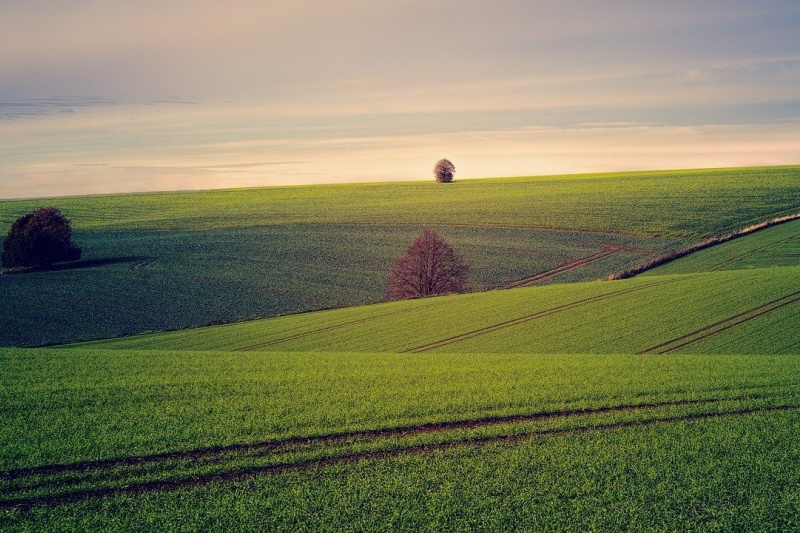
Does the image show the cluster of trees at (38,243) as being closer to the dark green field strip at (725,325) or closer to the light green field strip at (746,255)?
the light green field strip at (746,255)

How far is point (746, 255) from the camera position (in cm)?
4581

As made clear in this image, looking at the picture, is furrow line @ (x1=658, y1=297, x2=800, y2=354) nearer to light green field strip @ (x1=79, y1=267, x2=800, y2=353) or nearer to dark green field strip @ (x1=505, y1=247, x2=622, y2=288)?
light green field strip @ (x1=79, y1=267, x2=800, y2=353)

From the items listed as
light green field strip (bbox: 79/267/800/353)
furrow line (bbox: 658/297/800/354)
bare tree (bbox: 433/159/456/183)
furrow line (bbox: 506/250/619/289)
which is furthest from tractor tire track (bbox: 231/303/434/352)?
bare tree (bbox: 433/159/456/183)

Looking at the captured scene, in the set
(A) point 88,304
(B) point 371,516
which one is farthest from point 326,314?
(B) point 371,516

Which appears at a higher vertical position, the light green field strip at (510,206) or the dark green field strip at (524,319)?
the light green field strip at (510,206)

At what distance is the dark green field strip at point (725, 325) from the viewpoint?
80.5 ft

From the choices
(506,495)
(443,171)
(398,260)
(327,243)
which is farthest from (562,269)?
(443,171)

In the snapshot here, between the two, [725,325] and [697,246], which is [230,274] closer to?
[725,325]

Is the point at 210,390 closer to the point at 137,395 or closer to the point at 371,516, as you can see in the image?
the point at 137,395

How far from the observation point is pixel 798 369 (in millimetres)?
16125

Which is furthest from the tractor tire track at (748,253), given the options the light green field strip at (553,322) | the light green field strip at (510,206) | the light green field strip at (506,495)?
the light green field strip at (506,495)

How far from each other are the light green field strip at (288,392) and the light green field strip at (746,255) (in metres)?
28.7

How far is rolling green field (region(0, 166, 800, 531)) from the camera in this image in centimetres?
871

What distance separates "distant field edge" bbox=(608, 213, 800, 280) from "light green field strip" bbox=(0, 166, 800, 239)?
2.45 m
